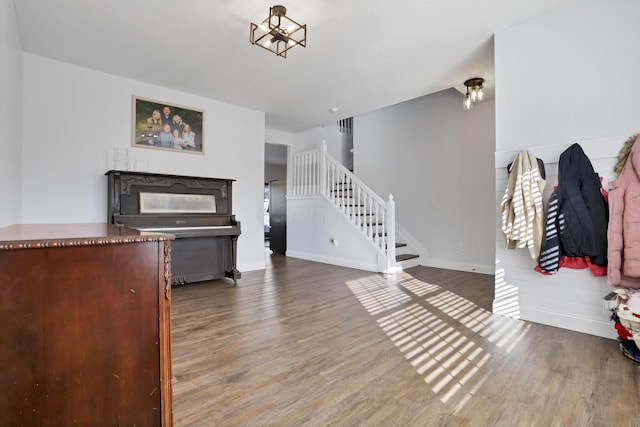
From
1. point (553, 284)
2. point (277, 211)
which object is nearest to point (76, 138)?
point (277, 211)

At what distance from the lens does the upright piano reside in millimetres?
3348

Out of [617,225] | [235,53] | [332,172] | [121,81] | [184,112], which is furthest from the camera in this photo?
[332,172]

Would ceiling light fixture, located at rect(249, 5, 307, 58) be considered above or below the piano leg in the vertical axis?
above

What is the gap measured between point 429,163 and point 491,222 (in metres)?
1.37

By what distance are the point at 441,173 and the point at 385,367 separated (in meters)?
3.88

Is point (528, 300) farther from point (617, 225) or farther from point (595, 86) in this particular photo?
point (595, 86)

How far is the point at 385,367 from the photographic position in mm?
1817

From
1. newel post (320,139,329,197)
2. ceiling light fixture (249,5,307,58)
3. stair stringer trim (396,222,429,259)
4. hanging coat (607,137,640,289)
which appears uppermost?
ceiling light fixture (249,5,307,58)

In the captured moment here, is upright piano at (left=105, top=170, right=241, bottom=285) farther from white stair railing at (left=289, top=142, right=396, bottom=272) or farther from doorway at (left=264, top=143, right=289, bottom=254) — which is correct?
doorway at (left=264, top=143, right=289, bottom=254)

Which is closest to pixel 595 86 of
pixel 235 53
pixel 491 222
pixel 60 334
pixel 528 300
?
pixel 528 300

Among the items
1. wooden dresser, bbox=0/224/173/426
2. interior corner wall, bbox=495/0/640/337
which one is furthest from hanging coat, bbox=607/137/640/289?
wooden dresser, bbox=0/224/173/426

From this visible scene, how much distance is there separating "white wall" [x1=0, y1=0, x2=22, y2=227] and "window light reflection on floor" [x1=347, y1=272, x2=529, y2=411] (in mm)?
2843

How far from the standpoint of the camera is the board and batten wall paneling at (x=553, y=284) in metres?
2.28

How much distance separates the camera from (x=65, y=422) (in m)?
0.89
